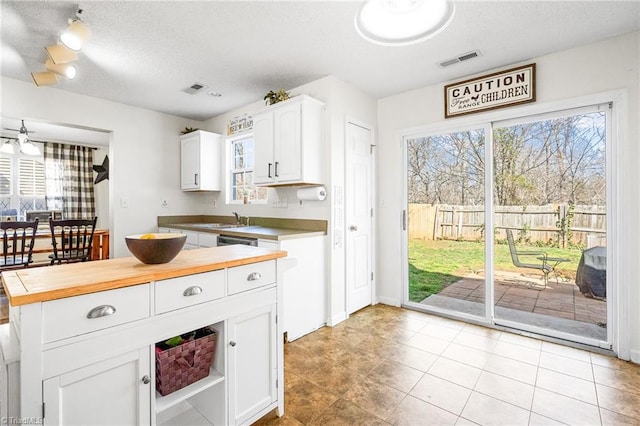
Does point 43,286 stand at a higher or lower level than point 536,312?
higher

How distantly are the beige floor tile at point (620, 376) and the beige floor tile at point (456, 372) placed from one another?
77cm

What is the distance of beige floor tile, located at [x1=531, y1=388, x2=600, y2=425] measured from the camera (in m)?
1.65

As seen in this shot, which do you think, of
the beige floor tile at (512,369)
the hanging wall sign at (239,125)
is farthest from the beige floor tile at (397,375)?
the hanging wall sign at (239,125)

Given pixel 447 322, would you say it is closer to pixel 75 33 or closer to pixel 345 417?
pixel 345 417

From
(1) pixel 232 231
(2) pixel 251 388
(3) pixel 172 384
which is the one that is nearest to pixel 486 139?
(1) pixel 232 231

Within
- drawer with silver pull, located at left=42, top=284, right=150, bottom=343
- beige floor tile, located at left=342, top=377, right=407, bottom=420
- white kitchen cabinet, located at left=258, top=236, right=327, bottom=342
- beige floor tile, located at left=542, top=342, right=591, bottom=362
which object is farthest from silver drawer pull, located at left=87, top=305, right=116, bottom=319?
beige floor tile, located at left=542, top=342, right=591, bottom=362

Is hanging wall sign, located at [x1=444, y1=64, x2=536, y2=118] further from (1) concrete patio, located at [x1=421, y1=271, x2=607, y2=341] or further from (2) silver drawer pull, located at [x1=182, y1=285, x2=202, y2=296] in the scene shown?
(2) silver drawer pull, located at [x1=182, y1=285, x2=202, y2=296]

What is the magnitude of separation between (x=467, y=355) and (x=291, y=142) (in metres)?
2.37

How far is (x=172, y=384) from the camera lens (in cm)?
135

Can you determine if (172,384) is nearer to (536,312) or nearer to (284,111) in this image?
(284,111)

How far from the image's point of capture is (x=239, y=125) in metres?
4.07

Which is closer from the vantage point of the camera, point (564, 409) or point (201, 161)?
point (564, 409)

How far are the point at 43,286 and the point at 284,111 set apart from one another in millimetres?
2453

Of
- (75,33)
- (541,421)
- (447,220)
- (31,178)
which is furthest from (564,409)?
(31,178)
